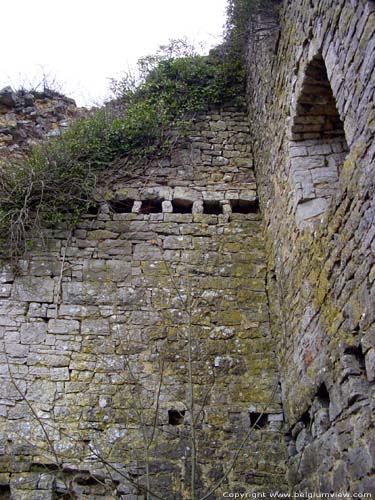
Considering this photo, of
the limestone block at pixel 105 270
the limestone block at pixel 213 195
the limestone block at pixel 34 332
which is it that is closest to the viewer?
the limestone block at pixel 34 332

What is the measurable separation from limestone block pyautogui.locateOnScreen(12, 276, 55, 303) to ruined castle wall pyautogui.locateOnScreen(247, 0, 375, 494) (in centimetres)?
204

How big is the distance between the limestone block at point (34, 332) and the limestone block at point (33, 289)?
25 cm

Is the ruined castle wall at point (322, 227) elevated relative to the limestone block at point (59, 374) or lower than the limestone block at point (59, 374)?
elevated

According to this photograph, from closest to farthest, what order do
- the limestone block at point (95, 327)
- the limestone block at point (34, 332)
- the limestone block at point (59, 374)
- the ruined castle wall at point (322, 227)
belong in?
the ruined castle wall at point (322, 227)
the limestone block at point (59, 374)
the limestone block at point (34, 332)
the limestone block at point (95, 327)

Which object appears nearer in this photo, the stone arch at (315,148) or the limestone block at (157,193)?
the stone arch at (315,148)

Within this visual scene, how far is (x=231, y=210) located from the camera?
5.82m

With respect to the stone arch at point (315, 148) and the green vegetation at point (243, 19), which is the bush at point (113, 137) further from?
the stone arch at point (315, 148)

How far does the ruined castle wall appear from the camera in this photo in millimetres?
2986

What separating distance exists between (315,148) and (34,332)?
9.35ft

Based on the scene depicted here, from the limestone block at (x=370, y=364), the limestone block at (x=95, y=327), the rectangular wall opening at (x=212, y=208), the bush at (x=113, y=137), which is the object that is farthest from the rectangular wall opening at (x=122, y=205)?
the limestone block at (x=370, y=364)

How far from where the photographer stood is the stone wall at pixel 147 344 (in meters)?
4.33

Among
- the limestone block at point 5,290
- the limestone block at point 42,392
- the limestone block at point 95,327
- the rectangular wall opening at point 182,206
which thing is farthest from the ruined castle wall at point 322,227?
the limestone block at point 5,290

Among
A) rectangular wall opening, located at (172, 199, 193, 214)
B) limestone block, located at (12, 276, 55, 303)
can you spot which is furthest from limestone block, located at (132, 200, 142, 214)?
limestone block, located at (12, 276, 55, 303)

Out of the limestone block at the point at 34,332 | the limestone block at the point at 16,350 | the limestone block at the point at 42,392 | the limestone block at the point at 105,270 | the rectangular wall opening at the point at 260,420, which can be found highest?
the limestone block at the point at 105,270
